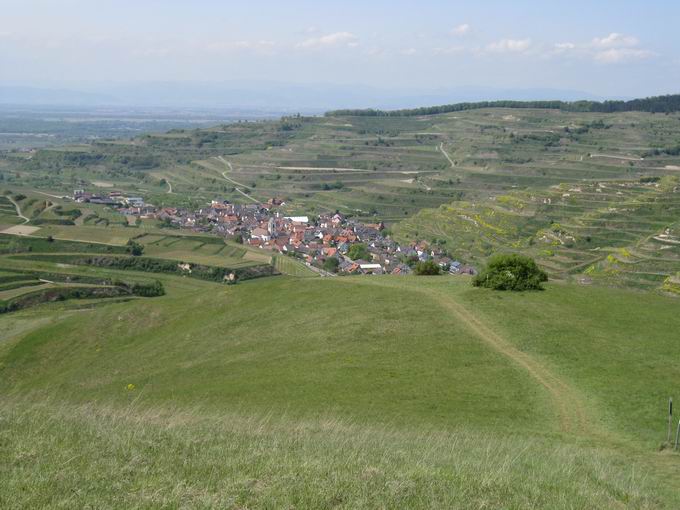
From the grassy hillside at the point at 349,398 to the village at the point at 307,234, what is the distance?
29.8 m

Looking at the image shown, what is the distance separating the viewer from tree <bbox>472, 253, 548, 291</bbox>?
92.6 feet

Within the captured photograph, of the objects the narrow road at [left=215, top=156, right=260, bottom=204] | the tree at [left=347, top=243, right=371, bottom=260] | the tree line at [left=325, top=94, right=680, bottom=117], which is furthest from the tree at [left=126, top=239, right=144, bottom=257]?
the tree line at [left=325, top=94, right=680, bottom=117]

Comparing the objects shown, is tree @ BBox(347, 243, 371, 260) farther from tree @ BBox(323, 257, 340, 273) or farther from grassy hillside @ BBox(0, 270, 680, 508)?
grassy hillside @ BBox(0, 270, 680, 508)

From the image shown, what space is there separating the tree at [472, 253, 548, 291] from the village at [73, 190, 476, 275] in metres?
27.9

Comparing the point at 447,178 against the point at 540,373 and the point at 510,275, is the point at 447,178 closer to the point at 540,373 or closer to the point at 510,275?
the point at 510,275

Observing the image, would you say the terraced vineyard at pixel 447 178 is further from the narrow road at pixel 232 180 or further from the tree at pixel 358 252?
the tree at pixel 358 252

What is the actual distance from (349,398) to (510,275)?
40.5ft

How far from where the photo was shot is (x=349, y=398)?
18188 mm

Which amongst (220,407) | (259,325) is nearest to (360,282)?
(259,325)

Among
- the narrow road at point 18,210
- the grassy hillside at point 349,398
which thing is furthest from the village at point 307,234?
the grassy hillside at point 349,398

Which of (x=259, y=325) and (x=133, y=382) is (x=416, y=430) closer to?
(x=133, y=382)

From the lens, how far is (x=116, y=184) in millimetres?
141875

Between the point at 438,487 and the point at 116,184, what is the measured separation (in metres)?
142

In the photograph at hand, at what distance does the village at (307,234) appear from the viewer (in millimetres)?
69688
